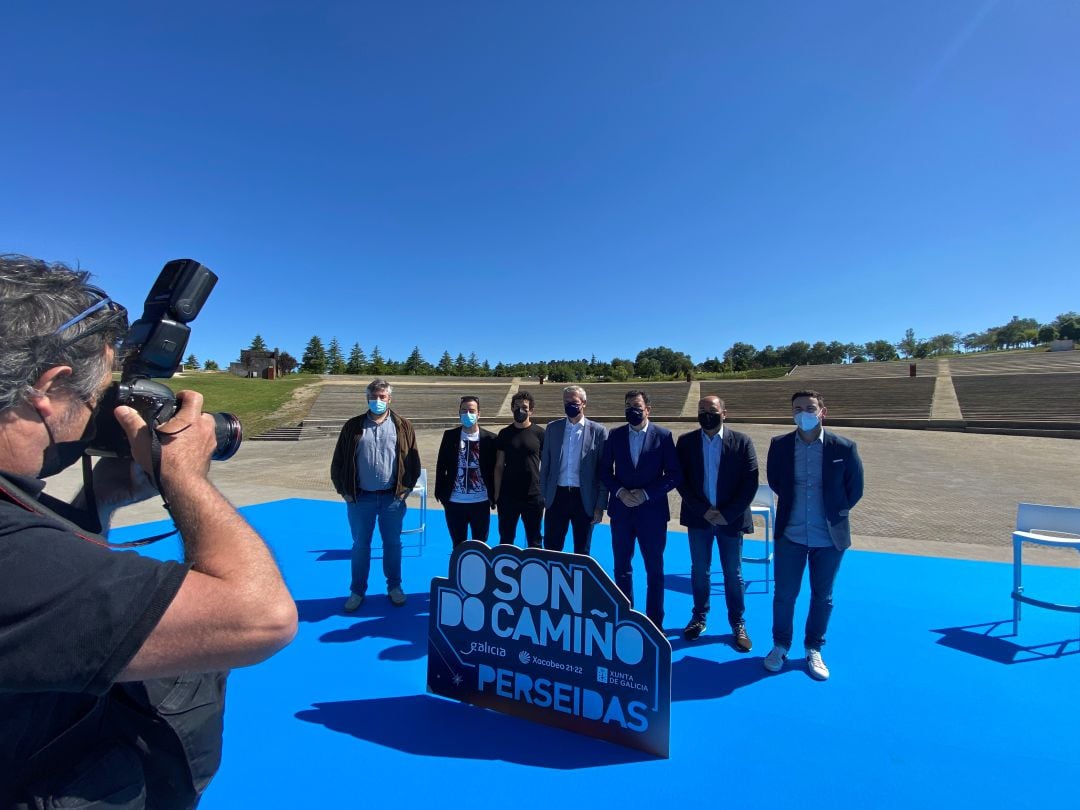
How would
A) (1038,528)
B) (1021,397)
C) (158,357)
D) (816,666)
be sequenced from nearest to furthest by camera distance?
(158,357) → (816,666) → (1038,528) → (1021,397)

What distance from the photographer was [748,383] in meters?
34.6

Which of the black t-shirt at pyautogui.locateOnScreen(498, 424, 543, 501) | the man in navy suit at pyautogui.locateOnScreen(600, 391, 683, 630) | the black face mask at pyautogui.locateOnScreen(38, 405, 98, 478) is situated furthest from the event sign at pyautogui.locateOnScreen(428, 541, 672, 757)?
the black face mask at pyautogui.locateOnScreen(38, 405, 98, 478)

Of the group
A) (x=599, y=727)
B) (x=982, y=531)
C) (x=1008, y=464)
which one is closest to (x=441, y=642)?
(x=599, y=727)

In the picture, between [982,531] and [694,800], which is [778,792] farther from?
[982,531]

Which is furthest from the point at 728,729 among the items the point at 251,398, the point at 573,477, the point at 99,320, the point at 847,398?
the point at 847,398

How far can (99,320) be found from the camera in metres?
1.01

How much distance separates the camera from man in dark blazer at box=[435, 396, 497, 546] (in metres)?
4.75

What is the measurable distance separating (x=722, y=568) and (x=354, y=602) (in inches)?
128

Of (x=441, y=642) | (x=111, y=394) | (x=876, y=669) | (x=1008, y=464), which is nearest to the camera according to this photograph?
(x=111, y=394)

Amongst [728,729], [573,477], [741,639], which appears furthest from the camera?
[573,477]

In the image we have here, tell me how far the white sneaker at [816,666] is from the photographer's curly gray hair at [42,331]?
415 centimetres

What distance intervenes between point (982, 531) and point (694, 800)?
7.12 meters

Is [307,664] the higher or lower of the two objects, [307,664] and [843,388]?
the lower

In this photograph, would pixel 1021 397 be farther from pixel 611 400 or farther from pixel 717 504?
pixel 717 504
